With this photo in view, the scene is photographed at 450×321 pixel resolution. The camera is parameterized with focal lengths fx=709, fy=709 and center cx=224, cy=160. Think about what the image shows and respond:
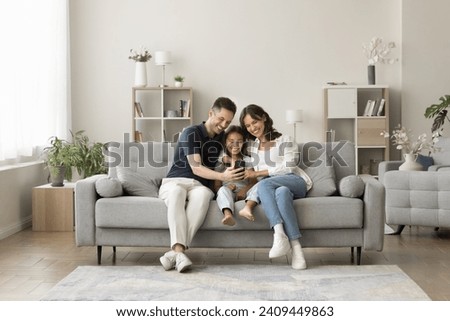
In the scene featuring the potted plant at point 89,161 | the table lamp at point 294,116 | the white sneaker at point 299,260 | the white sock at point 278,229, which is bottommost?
the white sneaker at point 299,260

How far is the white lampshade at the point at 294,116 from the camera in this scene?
812cm

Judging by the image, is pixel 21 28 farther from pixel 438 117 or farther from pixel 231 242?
pixel 438 117

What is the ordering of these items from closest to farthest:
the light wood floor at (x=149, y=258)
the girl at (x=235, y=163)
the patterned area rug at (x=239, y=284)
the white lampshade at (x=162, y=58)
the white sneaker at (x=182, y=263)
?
the patterned area rug at (x=239, y=284)
the light wood floor at (x=149, y=258)
the white sneaker at (x=182, y=263)
the girl at (x=235, y=163)
the white lampshade at (x=162, y=58)

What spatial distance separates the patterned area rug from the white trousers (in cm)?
24

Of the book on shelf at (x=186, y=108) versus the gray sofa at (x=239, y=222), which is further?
the book on shelf at (x=186, y=108)

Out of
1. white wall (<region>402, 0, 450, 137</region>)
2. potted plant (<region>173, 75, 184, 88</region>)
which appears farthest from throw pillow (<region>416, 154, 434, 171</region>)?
potted plant (<region>173, 75, 184, 88</region>)

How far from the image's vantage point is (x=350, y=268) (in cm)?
466

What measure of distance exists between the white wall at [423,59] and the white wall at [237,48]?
14cm

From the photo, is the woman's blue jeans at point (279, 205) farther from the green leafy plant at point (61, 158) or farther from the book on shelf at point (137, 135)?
the book on shelf at point (137, 135)

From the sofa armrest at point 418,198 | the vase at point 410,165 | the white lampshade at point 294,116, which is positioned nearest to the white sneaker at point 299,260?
the sofa armrest at point 418,198

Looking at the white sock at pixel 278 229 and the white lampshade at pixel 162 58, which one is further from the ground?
the white lampshade at pixel 162 58

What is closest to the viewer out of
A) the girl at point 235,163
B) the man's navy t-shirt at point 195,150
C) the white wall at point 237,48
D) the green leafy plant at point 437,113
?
the girl at point 235,163

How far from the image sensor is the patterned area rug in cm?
388

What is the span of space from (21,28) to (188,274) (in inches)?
135
